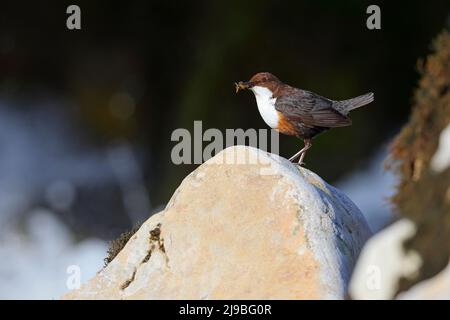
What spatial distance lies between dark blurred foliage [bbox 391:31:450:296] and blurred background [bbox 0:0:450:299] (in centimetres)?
917

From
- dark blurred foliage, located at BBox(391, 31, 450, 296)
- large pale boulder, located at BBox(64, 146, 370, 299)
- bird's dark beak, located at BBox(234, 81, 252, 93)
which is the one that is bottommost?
large pale boulder, located at BBox(64, 146, 370, 299)

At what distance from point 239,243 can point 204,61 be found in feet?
36.7

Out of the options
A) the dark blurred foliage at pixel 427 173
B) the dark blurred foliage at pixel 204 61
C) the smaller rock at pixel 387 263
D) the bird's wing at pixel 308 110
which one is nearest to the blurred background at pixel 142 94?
the dark blurred foliage at pixel 204 61

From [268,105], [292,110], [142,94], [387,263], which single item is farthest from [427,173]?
[142,94]

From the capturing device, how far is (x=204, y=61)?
1758 cm

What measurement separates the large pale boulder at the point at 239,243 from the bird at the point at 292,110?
1.86 meters

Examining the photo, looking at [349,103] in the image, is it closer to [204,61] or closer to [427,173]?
[427,173]

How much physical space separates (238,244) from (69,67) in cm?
1197

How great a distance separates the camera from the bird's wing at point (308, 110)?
361 inches

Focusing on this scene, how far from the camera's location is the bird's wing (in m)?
9.18

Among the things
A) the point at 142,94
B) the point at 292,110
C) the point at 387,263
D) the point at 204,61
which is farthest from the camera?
the point at 142,94

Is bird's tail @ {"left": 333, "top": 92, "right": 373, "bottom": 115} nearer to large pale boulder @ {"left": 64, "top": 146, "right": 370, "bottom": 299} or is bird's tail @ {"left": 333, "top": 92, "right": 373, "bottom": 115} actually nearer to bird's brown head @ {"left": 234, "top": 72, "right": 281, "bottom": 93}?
bird's brown head @ {"left": 234, "top": 72, "right": 281, "bottom": 93}

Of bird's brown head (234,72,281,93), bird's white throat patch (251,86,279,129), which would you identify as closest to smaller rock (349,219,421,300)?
bird's white throat patch (251,86,279,129)
